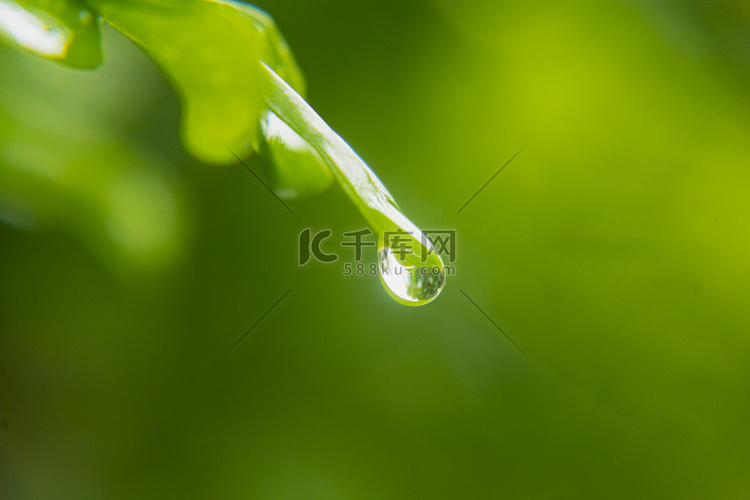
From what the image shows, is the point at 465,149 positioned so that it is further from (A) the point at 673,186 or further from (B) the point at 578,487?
(B) the point at 578,487

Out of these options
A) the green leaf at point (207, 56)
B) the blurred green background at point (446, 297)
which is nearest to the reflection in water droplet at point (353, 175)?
the green leaf at point (207, 56)

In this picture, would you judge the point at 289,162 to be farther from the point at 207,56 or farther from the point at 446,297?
the point at 446,297

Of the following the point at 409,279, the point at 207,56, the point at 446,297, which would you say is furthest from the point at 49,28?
the point at 446,297

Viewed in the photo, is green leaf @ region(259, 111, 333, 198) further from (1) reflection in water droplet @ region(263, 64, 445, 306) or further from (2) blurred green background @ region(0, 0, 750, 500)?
(2) blurred green background @ region(0, 0, 750, 500)

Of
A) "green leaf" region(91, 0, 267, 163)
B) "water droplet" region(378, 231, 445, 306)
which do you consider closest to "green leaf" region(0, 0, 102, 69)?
"green leaf" region(91, 0, 267, 163)

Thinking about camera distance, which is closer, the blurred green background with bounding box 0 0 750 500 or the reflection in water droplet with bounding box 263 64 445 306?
the reflection in water droplet with bounding box 263 64 445 306

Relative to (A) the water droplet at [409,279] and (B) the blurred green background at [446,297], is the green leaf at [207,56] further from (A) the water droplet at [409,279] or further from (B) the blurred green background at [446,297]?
(B) the blurred green background at [446,297]

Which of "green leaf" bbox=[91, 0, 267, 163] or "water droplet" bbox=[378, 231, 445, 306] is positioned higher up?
"green leaf" bbox=[91, 0, 267, 163]

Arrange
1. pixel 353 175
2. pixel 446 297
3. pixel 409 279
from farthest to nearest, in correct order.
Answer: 1. pixel 446 297
2. pixel 409 279
3. pixel 353 175
